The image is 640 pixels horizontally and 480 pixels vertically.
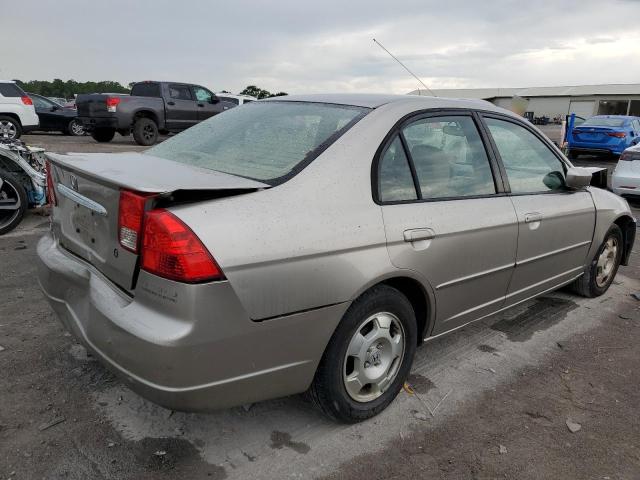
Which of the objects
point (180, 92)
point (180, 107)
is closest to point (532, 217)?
point (180, 107)

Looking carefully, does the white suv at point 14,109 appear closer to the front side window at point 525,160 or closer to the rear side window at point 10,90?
the rear side window at point 10,90

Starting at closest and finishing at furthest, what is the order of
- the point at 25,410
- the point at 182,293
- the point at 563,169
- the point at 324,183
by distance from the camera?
the point at 182,293 < the point at 324,183 < the point at 25,410 < the point at 563,169

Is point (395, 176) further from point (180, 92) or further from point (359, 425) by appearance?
point (180, 92)

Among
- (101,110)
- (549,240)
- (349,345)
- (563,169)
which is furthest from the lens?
(101,110)

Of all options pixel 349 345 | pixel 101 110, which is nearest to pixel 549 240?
pixel 349 345

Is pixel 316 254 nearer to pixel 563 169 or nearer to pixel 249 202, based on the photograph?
pixel 249 202

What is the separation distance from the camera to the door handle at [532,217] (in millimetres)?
3365

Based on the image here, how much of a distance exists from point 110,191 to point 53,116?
18389mm

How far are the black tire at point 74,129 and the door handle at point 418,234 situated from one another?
1828cm

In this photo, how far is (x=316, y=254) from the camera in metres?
2.22

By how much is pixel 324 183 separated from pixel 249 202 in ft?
1.26

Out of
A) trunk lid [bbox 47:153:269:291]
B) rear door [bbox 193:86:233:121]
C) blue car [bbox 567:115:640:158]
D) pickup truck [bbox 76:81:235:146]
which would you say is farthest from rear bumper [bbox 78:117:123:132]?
blue car [bbox 567:115:640:158]

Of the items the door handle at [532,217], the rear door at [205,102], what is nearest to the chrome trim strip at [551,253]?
the door handle at [532,217]

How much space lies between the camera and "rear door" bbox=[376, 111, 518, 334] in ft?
8.64
